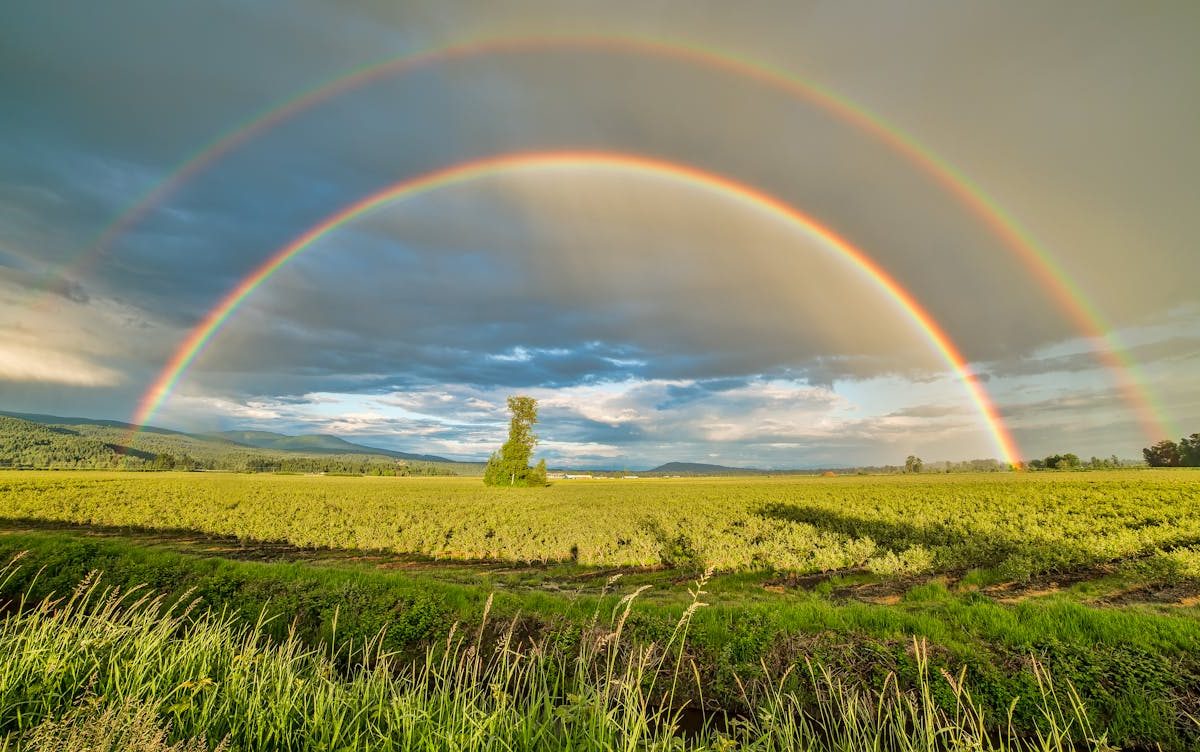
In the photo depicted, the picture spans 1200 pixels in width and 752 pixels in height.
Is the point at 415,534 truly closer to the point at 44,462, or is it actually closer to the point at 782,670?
the point at 782,670

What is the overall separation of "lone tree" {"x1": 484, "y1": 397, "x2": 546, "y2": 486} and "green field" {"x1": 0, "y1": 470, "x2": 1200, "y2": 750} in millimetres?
56625

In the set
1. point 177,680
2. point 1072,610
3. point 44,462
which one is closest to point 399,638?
point 177,680

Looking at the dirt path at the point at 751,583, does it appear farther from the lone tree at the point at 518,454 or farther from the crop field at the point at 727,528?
the lone tree at the point at 518,454

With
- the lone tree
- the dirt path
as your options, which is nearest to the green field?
the dirt path

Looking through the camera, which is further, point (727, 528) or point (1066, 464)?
point (1066, 464)

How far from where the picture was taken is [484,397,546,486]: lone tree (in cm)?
9438

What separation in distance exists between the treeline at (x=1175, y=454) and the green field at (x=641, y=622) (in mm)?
180409

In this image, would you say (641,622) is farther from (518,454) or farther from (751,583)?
(518,454)

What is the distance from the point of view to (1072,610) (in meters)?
12.1

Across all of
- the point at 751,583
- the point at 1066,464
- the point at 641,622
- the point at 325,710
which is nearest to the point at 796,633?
the point at 641,622

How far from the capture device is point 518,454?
95.4 metres

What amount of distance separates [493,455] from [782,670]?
9055cm

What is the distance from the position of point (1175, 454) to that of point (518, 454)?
20191 centimetres

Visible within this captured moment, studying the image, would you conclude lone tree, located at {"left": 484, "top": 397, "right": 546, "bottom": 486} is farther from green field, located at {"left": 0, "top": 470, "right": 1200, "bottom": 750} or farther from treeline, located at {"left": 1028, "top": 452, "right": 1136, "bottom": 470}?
treeline, located at {"left": 1028, "top": 452, "right": 1136, "bottom": 470}
